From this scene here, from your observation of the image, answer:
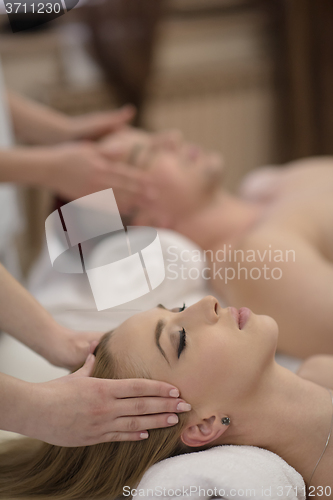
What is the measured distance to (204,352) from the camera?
2.15 feet

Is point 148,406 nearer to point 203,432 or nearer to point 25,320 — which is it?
point 203,432

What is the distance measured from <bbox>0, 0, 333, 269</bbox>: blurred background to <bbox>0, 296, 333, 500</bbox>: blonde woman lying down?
137 centimetres

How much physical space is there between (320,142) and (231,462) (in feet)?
6.70

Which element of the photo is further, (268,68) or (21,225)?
(268,68)

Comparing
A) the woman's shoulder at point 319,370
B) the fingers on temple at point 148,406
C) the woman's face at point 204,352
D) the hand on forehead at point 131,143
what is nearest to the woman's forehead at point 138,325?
the woman's face at point 204,352

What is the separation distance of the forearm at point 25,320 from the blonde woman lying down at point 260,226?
266 mm

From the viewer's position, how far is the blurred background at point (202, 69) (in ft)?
6.81

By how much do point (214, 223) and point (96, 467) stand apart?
898 millimetres

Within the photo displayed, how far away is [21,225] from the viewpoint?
1530 mm

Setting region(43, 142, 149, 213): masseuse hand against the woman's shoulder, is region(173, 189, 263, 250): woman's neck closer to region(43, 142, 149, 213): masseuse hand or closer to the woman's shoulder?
region(43, 142, 149, 213): masseuse hand

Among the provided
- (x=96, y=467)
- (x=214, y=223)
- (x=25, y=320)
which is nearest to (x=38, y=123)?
(x=214, y=223)

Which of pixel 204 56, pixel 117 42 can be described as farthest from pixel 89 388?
pixel 204 56

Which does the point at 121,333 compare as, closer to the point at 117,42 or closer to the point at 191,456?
the point at 191,456

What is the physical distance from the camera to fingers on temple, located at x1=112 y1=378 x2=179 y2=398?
2.00ft
